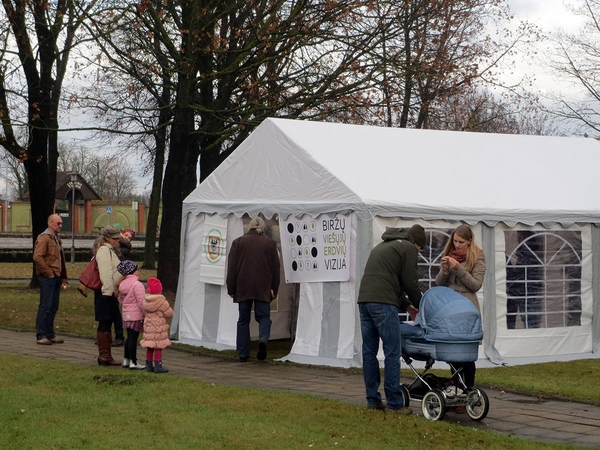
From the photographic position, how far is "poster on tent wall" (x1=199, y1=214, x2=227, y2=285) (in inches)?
547

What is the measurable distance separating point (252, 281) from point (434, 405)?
468 cm

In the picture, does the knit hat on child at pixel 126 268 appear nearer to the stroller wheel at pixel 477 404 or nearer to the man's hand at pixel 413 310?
the man's hand at pixel 413 310

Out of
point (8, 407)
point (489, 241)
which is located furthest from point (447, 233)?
point (8, 407)

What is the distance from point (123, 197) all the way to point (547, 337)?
98546 millimetres

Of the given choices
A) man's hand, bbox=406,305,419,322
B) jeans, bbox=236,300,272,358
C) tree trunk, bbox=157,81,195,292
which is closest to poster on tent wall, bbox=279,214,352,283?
jeans, bbox=236,300,272,358

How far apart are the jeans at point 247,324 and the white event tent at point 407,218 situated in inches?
17.6

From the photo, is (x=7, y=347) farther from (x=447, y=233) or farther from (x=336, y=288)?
(x=447, y=233)

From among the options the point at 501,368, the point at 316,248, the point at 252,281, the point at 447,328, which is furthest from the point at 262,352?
the point at 447,328

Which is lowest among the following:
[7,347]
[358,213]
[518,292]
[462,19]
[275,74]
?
[7,347]

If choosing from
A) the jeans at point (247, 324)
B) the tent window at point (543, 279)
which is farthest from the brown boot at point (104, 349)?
the tent window at point (543, 279)

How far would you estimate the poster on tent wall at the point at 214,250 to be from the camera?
45.6 ft

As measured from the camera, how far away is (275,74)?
21.0 metres

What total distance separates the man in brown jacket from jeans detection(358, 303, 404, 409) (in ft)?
19.7

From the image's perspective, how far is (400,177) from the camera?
12.8 metres
